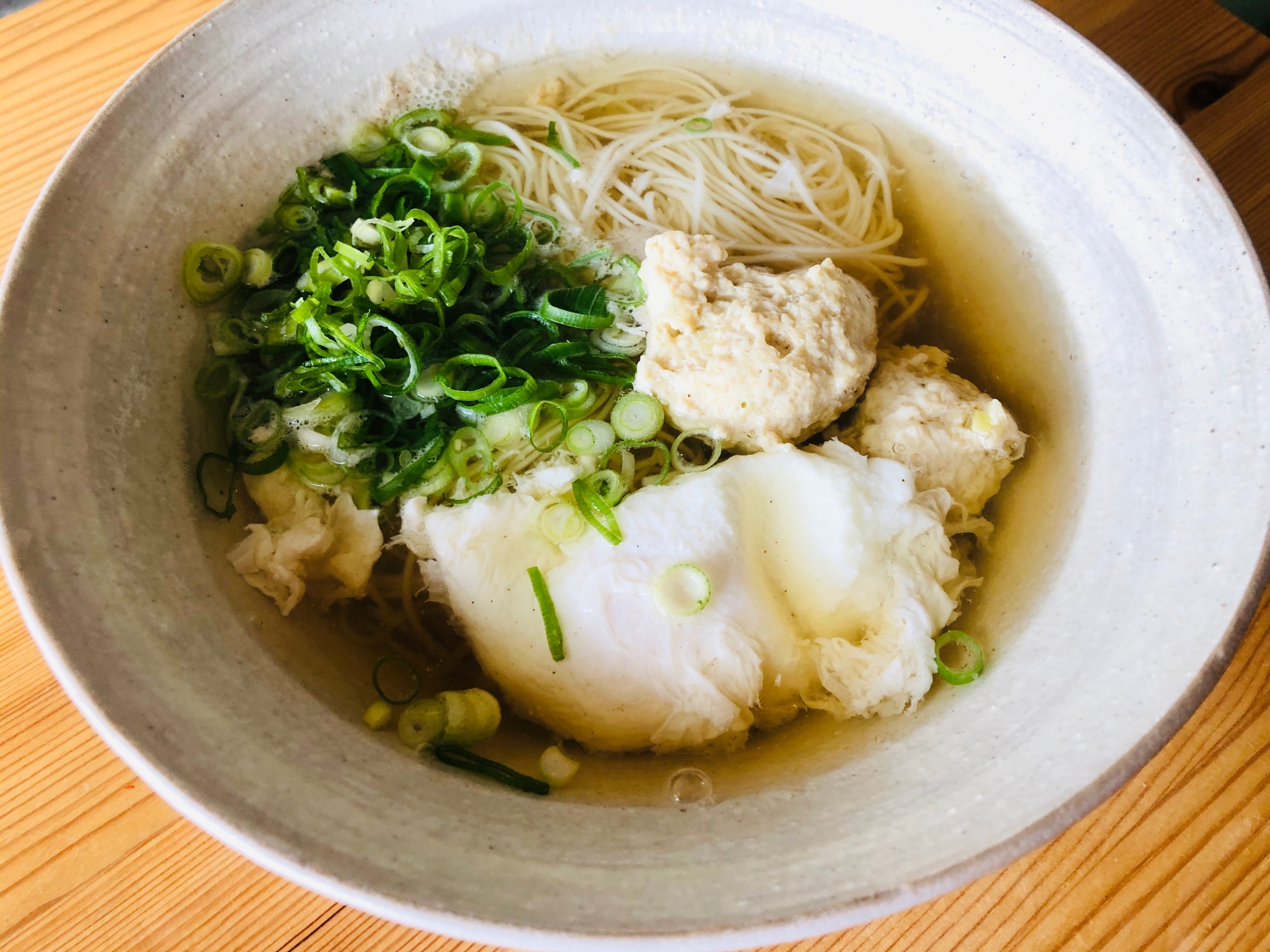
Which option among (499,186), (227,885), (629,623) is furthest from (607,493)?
(227,885)

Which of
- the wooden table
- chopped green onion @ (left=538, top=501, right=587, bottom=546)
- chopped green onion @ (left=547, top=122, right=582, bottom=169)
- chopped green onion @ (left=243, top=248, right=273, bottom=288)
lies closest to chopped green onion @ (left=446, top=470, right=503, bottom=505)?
chopped green onion @ (left=538, top=501, right=587, bottom=546)

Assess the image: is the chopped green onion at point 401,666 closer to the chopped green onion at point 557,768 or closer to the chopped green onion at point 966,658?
the chopped green onion at point 557,768

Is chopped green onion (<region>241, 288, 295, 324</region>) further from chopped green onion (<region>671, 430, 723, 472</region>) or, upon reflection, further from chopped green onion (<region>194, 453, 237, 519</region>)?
chopped green onion (<region>671, 430, 723, 472</region>)

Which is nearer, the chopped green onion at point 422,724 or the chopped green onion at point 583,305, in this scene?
the chopped green onion at point 422,724

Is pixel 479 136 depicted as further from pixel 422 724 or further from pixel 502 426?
pixel 422 724

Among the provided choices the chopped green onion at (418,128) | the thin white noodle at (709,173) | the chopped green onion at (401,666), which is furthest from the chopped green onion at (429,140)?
the chopped green onion at (401,666)

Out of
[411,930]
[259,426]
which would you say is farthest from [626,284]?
[411,930]

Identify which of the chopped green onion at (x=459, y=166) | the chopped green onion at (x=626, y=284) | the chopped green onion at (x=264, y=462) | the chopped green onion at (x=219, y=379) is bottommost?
the chopped green onion at (x=264, y=462)

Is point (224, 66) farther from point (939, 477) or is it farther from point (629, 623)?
point (939, 477)
